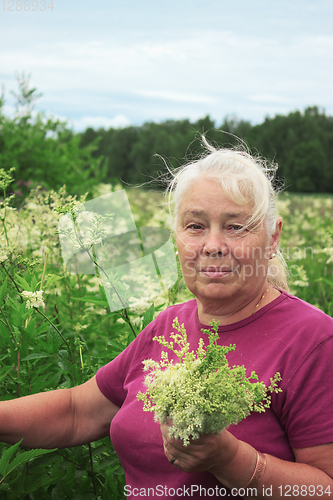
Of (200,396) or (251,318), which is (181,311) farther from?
(200,396)

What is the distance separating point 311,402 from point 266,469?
0.77 ft

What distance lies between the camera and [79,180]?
8.31 meters

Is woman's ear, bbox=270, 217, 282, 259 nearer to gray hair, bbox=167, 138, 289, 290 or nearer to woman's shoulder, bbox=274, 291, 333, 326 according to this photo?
gray hair, bbox=167, 138, 289, 290

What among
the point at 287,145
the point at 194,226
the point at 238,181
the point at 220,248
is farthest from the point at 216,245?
the point at 287,145

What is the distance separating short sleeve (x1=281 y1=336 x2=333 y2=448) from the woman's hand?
0.28 m

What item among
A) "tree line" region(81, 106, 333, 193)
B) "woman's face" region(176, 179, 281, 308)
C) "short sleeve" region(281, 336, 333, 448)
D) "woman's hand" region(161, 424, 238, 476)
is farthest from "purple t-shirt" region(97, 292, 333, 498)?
"tree line" region(81, 106, 333, 193)

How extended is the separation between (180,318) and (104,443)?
77cm

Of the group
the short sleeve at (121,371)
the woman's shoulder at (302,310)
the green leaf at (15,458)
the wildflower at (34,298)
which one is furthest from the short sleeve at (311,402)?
the wildflower at (34,298)

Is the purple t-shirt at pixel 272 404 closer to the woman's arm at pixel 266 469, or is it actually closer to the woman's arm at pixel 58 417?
the woman's arm at pixel 266 469

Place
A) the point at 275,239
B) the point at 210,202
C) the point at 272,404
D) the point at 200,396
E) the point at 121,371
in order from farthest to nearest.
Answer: the point at 121,371, the point at 275,239, the point at 210,202, the point at 272,404, the point at 200,396

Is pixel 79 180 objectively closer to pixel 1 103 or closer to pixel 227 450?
pixel 1 103

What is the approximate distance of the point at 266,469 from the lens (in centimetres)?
124

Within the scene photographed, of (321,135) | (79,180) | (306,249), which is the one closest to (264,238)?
(306,249)

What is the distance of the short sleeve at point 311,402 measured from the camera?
1.29 meters
